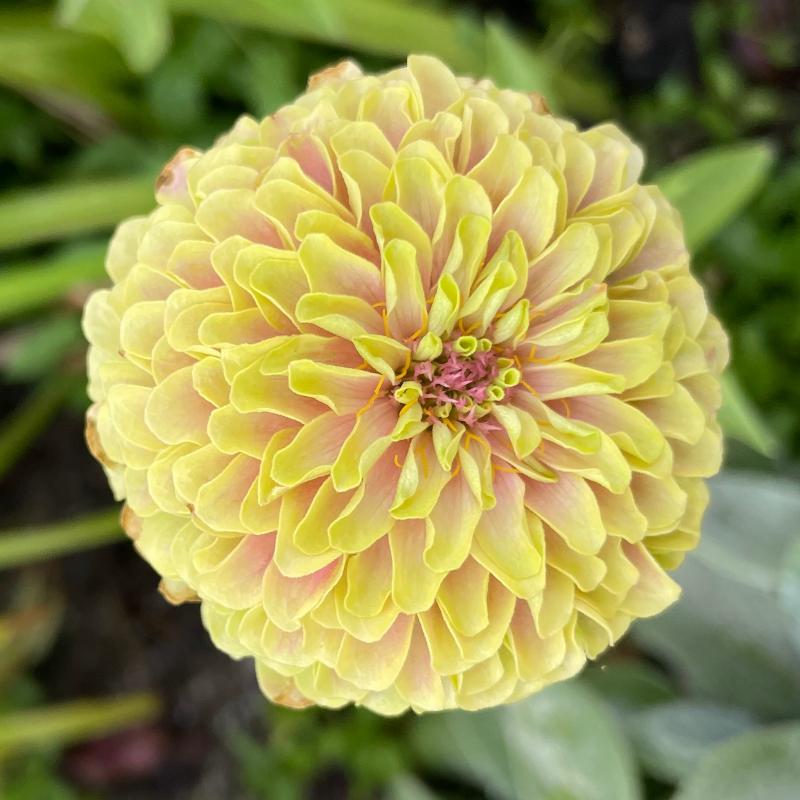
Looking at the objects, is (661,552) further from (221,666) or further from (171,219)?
(221,666)

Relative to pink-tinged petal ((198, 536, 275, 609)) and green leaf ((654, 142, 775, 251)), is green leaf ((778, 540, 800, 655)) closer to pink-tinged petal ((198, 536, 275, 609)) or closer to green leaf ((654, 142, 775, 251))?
green leaf ((654, 142, 775, 251))

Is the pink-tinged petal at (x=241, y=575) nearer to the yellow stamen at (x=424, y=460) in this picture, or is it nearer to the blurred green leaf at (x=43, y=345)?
the yellow stamen at (x=424, y=460)

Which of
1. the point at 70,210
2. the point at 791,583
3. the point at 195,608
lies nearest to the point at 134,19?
the point at 70,210

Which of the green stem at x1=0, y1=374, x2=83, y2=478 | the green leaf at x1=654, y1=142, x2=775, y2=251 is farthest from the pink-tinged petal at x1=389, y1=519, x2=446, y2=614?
the green stem at x1=0, y1=374, x2=83, y2=478

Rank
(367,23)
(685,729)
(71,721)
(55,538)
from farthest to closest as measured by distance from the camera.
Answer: (71,721) → (55,538) → (367,23) → (685,729)

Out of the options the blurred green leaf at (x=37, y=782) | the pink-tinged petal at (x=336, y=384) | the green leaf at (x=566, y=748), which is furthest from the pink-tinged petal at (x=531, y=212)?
the blurred green leaf at (x=37, y=782)

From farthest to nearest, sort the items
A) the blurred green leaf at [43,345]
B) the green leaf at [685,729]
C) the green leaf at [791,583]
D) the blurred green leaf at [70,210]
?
1. the blurred green leaf at [43,345]
2. the blurred green leaf at [70,210]
3. the green leaf at [685,729]
4. the green leaf at [791,583]

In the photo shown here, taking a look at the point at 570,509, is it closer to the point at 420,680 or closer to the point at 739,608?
the point at 420,680
